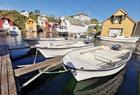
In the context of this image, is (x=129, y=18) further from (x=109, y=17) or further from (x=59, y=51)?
(x=59, y=51)

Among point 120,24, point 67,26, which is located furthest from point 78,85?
point 67,26

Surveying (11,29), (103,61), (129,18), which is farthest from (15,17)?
(103,61)

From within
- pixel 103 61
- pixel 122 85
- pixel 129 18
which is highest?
pixel 129 18

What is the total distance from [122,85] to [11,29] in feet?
92.7

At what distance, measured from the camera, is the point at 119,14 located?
24422 millimetres

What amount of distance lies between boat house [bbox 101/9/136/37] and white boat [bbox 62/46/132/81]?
16.5 metres

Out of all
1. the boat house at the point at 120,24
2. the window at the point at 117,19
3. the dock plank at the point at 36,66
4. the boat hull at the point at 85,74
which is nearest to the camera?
the boat hull at the point at 85,74

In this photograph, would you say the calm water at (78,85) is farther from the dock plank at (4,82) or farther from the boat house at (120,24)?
the boat house at (120,24)

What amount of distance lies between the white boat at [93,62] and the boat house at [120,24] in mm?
16501

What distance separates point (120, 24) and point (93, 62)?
2008 centimetres

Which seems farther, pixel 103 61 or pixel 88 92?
pixel 103 61

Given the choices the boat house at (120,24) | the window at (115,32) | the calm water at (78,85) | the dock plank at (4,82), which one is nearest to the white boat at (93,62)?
the calm water at (78,85)

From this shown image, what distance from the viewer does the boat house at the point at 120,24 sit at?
23656 mm

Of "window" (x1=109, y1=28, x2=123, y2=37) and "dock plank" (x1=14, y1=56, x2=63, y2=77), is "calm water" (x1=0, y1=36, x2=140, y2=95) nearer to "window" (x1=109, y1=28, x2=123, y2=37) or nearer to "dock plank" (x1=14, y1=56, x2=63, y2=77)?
"dock plank" (x1=14, y1=56, x2=63, y2=77)
